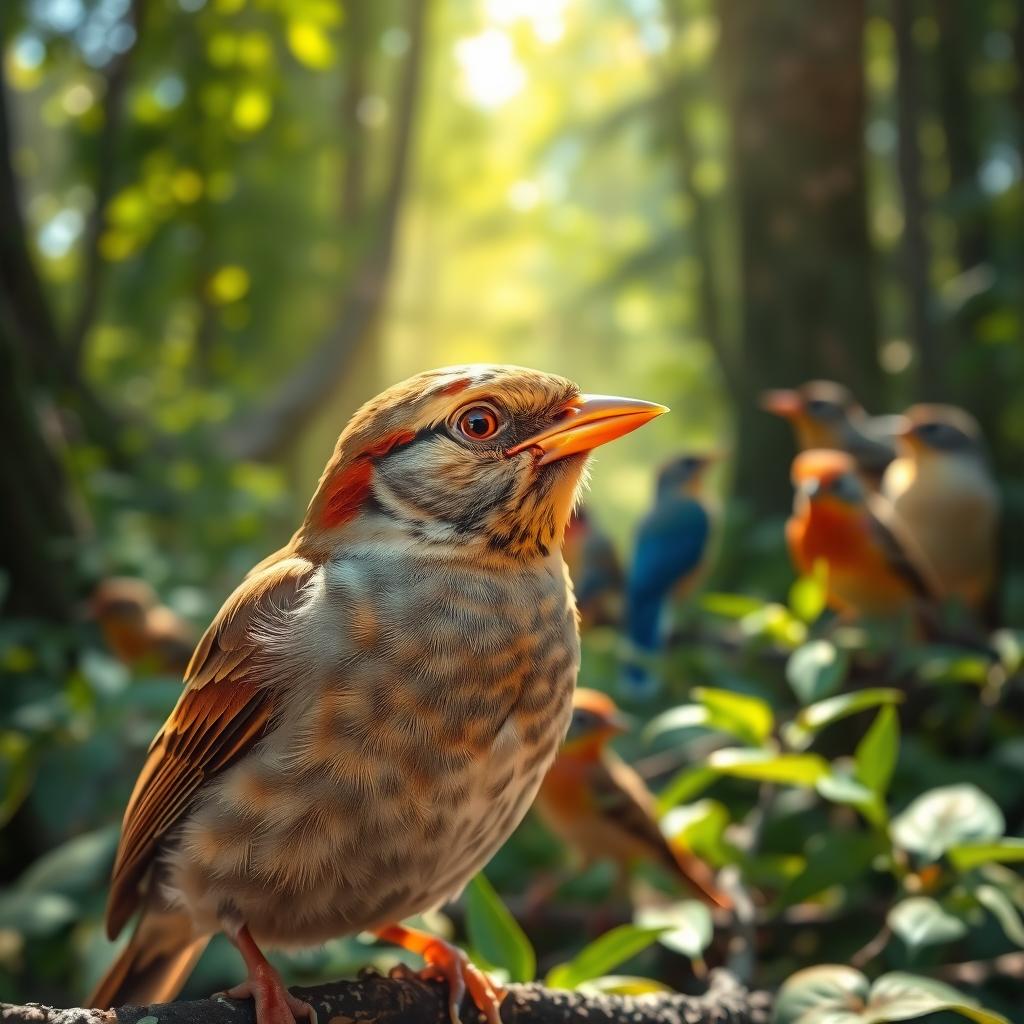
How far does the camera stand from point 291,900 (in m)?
1.90

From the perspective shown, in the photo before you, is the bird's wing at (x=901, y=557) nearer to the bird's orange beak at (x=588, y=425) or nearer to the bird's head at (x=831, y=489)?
the bird's head at (x=831, y=489)

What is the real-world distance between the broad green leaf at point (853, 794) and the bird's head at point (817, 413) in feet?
11.4

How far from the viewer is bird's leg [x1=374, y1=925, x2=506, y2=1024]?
1.98 metres

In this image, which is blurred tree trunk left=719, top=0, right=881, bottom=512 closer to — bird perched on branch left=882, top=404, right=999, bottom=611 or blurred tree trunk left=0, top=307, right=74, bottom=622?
bird perched on branch left=882, top=404, right=999, bottom=611

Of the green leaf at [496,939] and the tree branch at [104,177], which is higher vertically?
the tree branch at [104,177]

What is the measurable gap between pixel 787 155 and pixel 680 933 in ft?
18.7

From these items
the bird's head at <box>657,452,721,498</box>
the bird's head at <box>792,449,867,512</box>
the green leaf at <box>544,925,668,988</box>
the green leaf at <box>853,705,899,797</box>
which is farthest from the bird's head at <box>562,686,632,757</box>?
the bird's head at <box>657,452,721,498</box>

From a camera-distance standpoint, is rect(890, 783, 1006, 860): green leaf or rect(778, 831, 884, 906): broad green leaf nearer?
rect(890, 783, 1006, 860): green leaf

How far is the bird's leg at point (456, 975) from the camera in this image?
1.98m

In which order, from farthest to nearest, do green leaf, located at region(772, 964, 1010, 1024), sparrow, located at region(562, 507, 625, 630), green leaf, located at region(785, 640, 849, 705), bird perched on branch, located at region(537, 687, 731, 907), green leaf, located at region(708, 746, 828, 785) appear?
sparrow, located at region(562, 507, 625, 630), bird perched on branch, located at region(537, 687, 731, 907), green leaf, located at region(785, 640, 849, 705), green leaf, located at region(708, 746, 828, 785), green leaf, located at region(772, 964, 1010, 1024)

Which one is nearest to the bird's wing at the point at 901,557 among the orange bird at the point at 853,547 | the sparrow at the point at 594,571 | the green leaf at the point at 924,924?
the orange bird at the point at 853,547

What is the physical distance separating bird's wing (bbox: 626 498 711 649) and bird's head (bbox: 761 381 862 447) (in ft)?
2.22

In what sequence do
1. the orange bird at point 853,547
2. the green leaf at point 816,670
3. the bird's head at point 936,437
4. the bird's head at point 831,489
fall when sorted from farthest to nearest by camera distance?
the bird's head at point 936,437, the bird's head at point 831,489, the orange bird at point 853,547, the green leaf at point 816,670

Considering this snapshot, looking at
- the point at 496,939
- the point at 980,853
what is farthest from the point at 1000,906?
the point at 496,939
